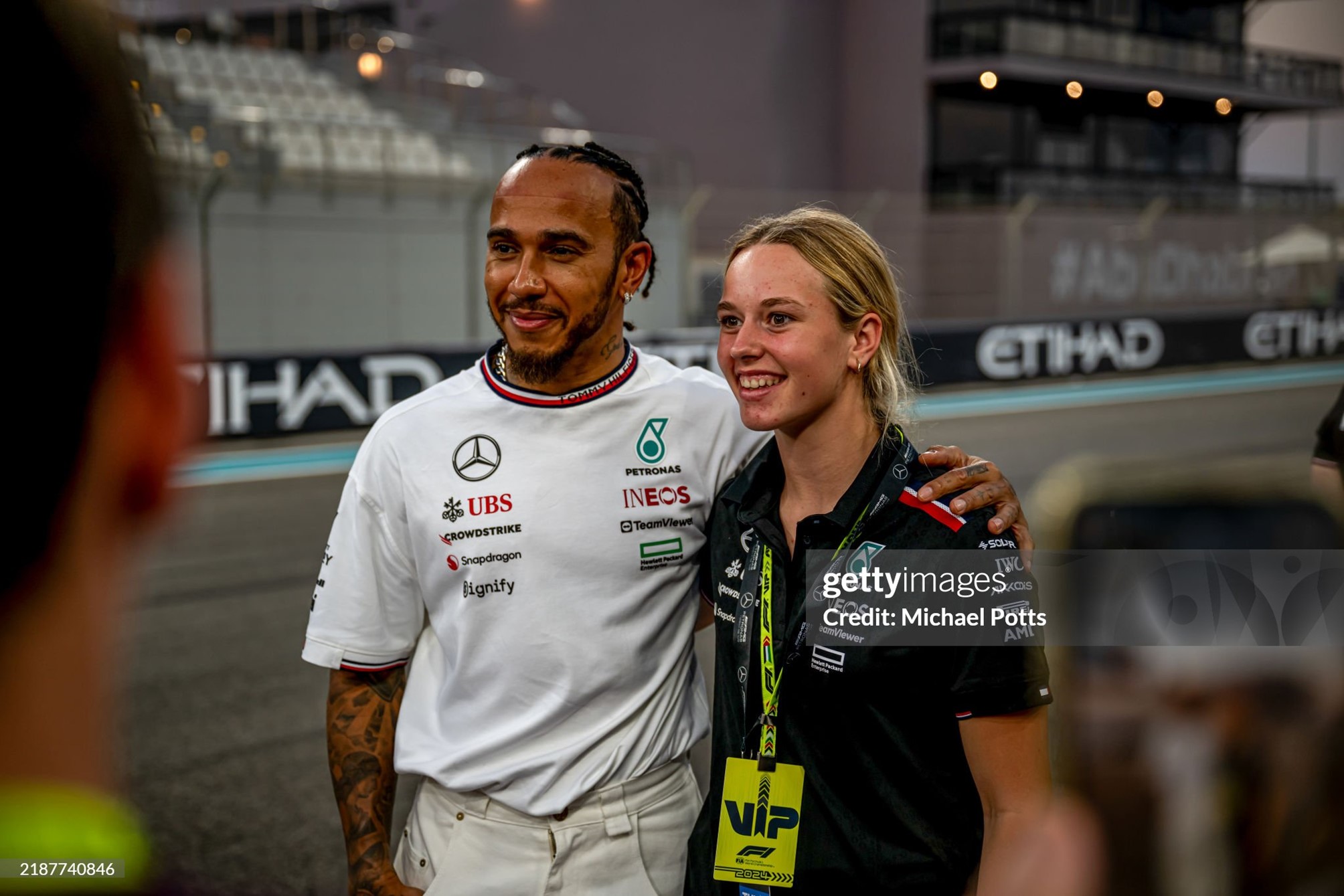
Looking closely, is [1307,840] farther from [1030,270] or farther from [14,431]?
[1030,270]

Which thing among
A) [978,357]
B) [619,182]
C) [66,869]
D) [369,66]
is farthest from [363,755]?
[369,66]

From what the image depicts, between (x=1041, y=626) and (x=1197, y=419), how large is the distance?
11540mm

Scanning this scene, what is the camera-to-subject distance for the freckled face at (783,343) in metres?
1.88

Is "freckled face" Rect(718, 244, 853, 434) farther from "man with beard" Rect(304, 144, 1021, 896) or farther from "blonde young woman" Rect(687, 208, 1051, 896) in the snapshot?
"man with beard" Rect(304, 144, 1021, 896)

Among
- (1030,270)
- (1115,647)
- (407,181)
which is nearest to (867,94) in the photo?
(1030,270)

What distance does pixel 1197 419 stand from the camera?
1205 cm

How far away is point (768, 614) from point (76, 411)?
1507mm

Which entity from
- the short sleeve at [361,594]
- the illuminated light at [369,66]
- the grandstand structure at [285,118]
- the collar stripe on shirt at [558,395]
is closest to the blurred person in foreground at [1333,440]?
the collar stripe on shirt at [558,395]

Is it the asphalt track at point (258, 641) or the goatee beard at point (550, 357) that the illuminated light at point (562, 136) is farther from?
the goatee beard at point (550, 357)

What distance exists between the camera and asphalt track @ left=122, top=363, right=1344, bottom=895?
3486mm

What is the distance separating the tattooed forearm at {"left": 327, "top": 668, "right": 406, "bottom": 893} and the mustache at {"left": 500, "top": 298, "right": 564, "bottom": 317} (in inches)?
26.5

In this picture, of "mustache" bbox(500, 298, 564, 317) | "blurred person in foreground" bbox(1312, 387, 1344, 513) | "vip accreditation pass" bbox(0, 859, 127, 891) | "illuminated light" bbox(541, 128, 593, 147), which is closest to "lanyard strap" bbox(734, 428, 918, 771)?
"mustache" bbox(500, 298, 564, 317)

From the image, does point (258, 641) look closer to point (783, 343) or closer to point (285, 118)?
point (783, 343)

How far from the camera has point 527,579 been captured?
80.0 inches
